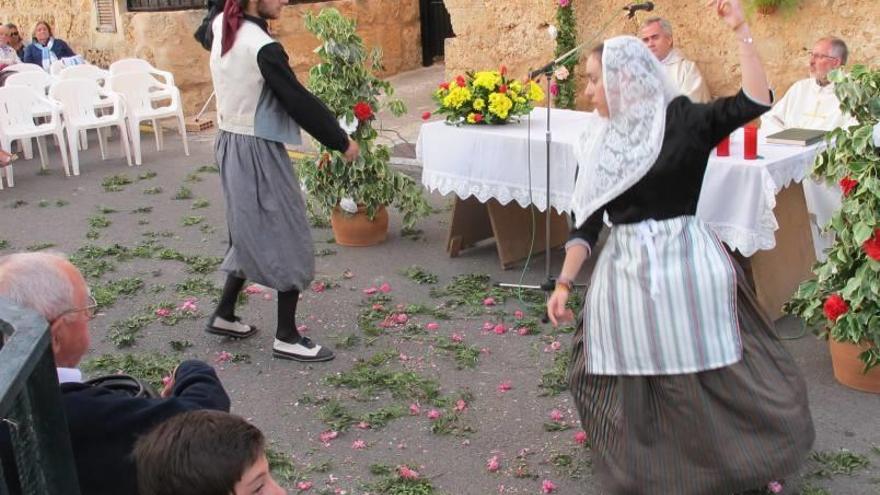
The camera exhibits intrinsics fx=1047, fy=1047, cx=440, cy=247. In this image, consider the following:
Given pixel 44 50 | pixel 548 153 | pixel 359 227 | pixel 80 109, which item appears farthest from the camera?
pixel 44 50

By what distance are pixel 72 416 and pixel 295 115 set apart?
9.20ft

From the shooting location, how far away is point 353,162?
22.1 feet

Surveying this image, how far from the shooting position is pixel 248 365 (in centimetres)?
517

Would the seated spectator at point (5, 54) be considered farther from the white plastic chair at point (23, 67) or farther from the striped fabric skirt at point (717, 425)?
the striped fabric skirt at point (717, 425)

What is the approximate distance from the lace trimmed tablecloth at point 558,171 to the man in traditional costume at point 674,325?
51.4 inches

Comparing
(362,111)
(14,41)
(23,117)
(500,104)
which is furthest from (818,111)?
(14,41)

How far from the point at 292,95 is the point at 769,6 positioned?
179 inches

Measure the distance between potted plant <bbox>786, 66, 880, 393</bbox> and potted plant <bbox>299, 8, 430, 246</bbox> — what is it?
3105 mm

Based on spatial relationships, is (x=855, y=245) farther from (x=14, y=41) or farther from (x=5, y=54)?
(x=14, y=41)

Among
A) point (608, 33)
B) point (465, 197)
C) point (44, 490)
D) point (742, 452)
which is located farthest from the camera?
point (608, 33)

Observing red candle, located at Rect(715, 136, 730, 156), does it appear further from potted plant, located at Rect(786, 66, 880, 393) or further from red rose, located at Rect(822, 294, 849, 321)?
red rose, located at Rect(822, 294, 849, 321)

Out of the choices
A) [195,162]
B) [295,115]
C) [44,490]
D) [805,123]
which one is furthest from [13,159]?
[44,490]

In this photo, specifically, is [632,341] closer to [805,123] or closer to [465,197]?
[465,197]

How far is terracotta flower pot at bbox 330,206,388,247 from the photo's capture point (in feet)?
23.0
